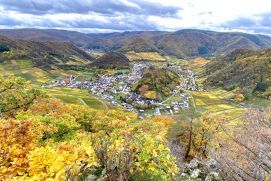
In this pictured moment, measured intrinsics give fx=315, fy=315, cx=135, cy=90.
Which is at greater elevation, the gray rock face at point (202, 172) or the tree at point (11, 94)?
the gray rock face at point (202, 172)

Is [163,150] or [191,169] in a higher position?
[163,150]

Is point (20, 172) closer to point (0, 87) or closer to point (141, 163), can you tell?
point (141, 163)

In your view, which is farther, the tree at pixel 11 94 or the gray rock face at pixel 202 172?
the tree at pixel 11 94

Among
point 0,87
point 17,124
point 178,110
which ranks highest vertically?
point 17,124

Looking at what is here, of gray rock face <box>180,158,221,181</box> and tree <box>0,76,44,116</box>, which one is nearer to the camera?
gray rock face <box>180,158,221,181</box>

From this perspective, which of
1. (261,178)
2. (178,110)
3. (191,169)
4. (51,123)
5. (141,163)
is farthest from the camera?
(178,110)

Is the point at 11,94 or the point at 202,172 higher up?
the point at 202,172

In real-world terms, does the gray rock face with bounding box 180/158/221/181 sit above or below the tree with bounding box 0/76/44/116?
above

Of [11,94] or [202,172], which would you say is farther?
[11,94]

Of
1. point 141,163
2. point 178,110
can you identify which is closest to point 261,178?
point 141,163

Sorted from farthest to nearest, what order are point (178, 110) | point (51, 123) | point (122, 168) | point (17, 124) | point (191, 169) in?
1. point (178, 110)
2. point (51, 123)
3. point (17, 124)
4. point (191, 169)
5. point (122, 168)

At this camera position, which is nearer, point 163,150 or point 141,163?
point 141,163
